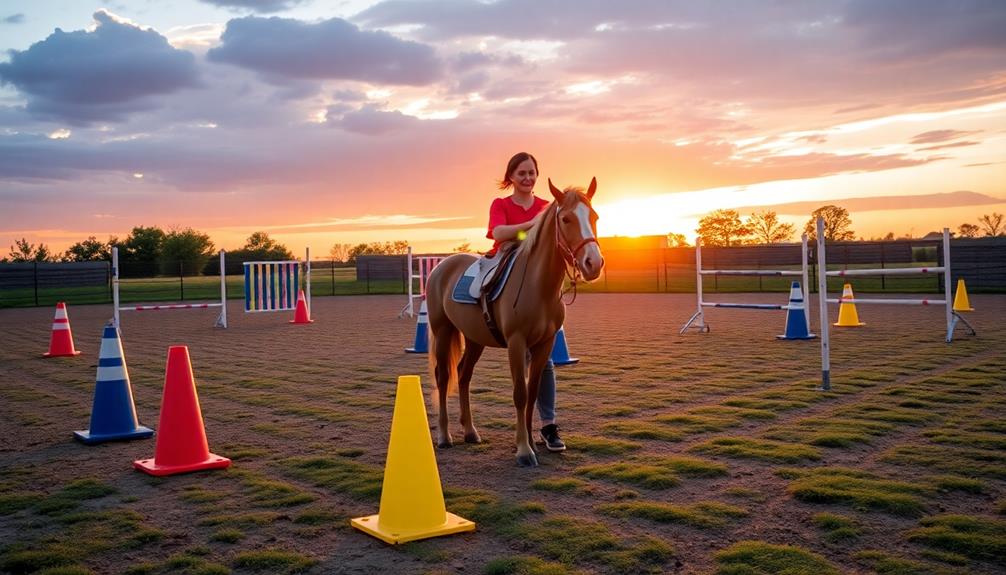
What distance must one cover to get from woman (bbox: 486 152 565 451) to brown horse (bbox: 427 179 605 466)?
200mm

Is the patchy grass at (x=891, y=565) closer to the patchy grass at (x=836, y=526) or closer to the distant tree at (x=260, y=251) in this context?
the patchy grass at (x=836, y=526)

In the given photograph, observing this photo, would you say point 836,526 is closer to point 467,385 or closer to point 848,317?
point 467,385

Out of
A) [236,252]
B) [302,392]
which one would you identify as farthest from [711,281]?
[236,252]

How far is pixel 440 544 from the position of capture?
12.6 ft

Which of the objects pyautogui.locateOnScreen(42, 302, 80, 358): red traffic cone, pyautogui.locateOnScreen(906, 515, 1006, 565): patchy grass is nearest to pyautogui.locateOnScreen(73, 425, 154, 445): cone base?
pyautogui.locateOnScreen(906, 515, 1006, 565): patchy grass

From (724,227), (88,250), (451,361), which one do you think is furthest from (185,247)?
(451,361)

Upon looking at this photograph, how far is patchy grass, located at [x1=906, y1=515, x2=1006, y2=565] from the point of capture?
3.51 meters

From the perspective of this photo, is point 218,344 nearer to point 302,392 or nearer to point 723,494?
point 302,392

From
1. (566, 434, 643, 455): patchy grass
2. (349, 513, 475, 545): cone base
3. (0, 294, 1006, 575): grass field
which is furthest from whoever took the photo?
(566, 434, 643, 455): patchy grass

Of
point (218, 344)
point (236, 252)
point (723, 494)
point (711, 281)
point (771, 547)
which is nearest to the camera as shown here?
point (771, 547)

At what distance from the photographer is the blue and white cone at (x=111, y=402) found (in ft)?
21.4

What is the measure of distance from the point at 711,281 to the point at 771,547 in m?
37.1

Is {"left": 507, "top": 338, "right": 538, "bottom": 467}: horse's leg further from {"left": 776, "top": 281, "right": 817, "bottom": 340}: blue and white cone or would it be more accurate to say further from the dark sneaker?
{"left": 776, "top": 281, "right": 817, "bottom": 340}: blue and white cone

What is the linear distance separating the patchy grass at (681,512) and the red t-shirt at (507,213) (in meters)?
2.43
